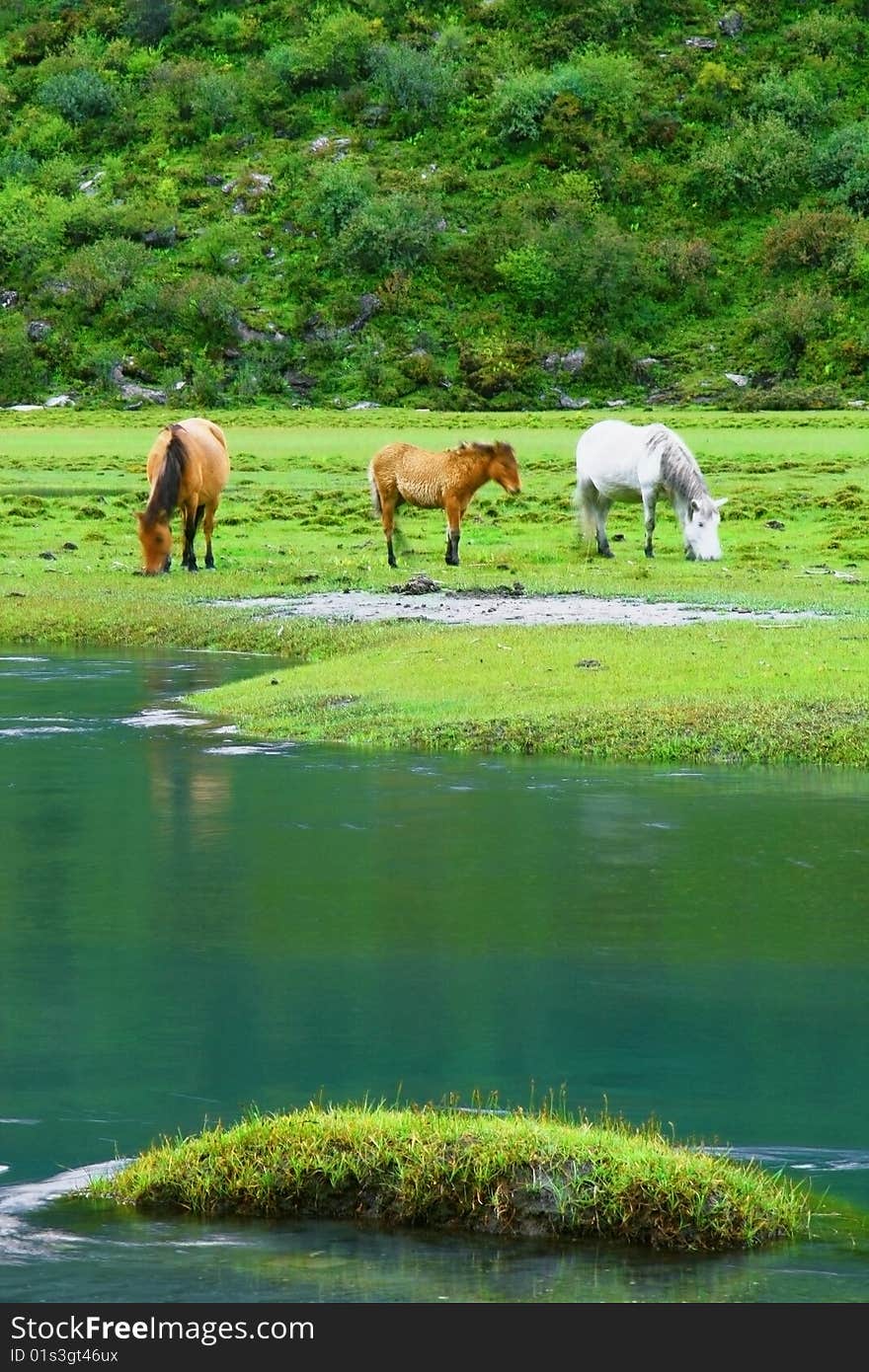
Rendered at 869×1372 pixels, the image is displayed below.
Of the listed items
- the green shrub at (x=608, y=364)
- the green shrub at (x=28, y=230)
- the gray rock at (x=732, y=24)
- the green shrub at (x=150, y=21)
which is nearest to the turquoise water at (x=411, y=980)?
the green shrub at (x=608, y=364)

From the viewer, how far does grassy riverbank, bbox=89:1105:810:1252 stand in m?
6.81

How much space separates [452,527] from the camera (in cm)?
2888

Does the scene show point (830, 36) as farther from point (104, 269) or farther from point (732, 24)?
point (104, 269)

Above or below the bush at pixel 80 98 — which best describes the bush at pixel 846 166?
below

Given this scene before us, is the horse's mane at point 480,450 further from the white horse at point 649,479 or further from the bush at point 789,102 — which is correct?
the bush at point 789,102

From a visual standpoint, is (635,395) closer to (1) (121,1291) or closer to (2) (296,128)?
(2) (296,128)

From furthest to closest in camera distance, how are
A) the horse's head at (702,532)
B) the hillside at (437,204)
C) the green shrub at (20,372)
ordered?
the hillside at (437,204)
the green shrub at (20,372)
the horse's head at (702,532)


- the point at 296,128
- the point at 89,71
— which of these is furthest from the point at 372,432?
the point at 89,71

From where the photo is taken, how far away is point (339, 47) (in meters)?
116

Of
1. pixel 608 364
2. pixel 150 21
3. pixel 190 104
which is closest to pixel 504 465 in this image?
pixel 608 364

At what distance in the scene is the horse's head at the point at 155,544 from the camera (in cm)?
2856

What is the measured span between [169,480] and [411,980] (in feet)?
61.5

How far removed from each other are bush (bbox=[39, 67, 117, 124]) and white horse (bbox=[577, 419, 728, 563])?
9583 cm

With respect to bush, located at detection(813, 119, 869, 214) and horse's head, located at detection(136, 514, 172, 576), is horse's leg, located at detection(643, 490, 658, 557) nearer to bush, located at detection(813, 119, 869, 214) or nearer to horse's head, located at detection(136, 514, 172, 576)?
horse's head, located at detection(136, 514, 172, 576)
